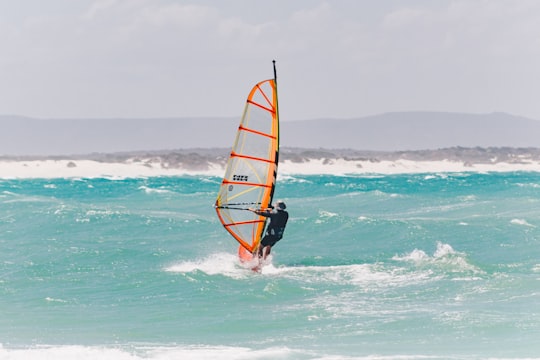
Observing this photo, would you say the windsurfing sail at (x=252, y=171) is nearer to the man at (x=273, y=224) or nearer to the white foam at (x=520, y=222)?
the man at (x=273, y=224)

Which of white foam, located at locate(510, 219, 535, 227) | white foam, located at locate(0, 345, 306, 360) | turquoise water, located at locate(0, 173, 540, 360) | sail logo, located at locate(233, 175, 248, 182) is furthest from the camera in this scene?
white foam, located at locate(510, 219, 535, 227)

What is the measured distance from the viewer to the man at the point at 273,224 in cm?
1588

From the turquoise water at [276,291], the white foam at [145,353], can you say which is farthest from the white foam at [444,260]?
the white foam at [145,353]

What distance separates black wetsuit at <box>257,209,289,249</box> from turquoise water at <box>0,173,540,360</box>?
1.97ft

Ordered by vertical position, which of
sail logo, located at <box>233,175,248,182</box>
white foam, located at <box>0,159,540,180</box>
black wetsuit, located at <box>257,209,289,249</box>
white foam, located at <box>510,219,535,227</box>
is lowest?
white foam, located at <box>0,159,540,180</box>

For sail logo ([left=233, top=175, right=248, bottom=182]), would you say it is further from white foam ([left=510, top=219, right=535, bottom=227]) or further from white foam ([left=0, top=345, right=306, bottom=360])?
white foam ([left=510, top=219, right=535, bottom=227])

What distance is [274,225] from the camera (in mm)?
16016

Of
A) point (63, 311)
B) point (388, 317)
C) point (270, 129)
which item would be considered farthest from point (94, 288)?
point (388, 317)

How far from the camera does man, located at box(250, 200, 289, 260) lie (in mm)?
15875

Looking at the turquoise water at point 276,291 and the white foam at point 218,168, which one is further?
the white foam at point 218,168

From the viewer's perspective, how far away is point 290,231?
76.6ft

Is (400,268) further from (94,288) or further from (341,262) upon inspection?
(94,288)

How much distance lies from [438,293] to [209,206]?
801 inches

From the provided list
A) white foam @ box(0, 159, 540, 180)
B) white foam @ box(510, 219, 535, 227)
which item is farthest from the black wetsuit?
white foam @ box(0, 159, 540, 180)
